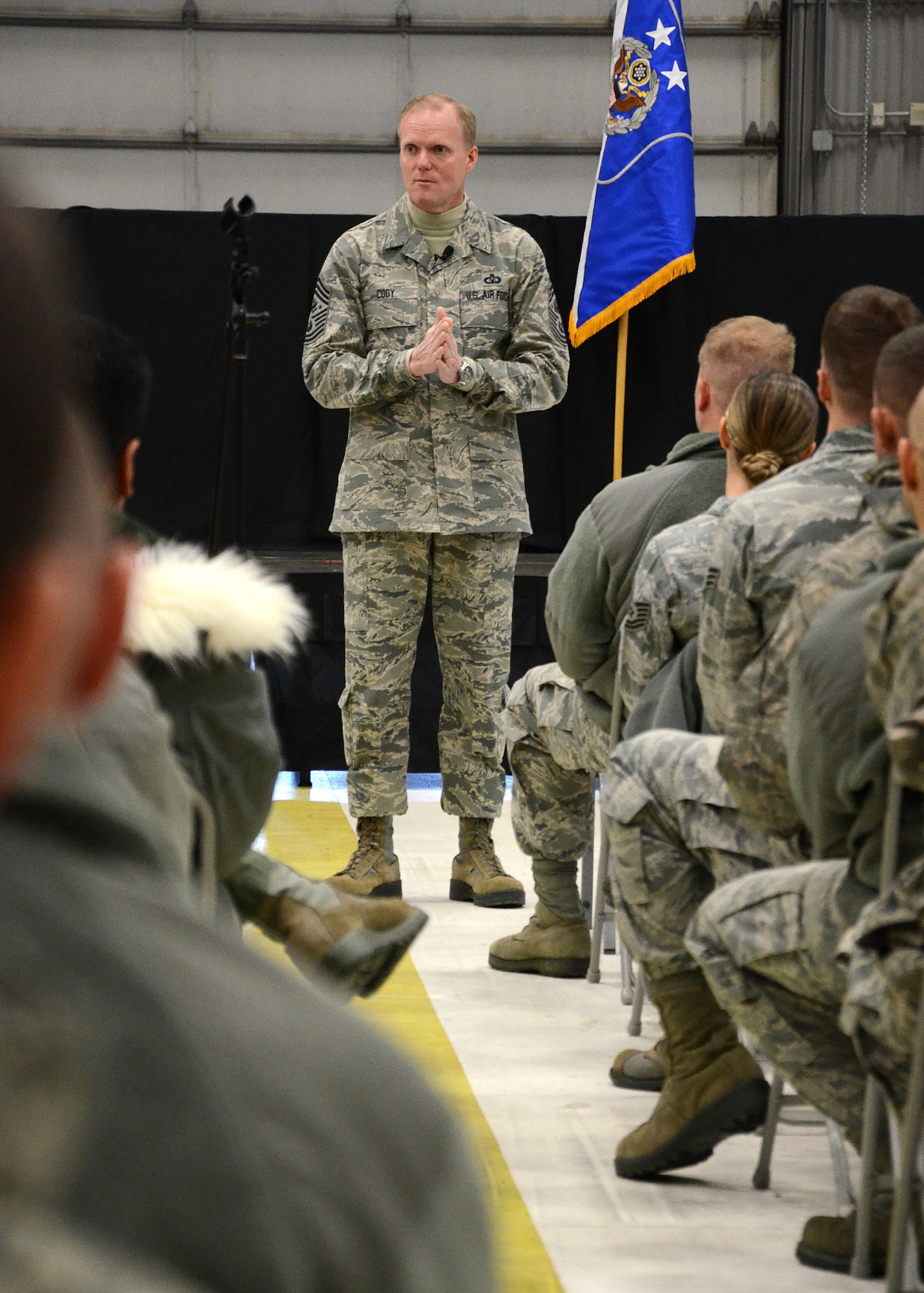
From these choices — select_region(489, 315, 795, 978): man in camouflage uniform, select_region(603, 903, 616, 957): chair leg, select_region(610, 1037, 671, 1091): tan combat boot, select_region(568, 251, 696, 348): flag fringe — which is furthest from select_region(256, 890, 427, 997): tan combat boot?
select_region(568, 251, 696, 348): flag fringe

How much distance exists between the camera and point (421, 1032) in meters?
2.69

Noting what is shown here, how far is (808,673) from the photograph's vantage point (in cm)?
160

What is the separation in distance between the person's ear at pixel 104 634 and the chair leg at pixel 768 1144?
6.02ft

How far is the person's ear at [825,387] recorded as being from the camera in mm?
2143

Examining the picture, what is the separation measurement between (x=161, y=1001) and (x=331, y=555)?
5.46 m

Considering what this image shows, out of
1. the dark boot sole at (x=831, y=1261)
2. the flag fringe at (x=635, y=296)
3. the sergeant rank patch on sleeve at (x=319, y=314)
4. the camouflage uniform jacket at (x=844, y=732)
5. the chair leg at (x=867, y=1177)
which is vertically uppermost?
the flag fringe at (x=635, y=296)

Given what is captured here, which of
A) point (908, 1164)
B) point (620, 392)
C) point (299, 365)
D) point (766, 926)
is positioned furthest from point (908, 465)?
point (299, 365)

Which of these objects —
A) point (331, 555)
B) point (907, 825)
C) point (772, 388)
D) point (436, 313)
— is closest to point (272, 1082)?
point (907, 825)

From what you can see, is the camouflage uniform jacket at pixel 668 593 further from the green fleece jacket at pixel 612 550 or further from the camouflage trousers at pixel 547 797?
the camouflage trousers at pixel 547 797

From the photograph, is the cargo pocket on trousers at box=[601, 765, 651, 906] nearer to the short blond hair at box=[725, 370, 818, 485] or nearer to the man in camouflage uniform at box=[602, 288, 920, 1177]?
the man in camouflage uniform at box=[602, 288, 920, 1177]

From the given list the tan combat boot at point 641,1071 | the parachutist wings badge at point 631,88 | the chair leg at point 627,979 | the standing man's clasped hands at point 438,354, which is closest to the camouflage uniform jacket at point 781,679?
the tan combat boot at point 641,1071

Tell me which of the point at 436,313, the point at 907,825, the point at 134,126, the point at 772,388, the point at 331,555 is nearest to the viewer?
the point at 907,825

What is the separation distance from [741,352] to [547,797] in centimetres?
96

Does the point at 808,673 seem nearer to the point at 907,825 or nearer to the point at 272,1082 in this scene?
the point at 907,825
